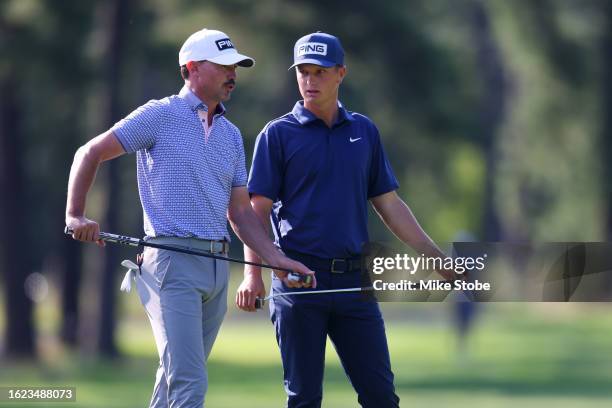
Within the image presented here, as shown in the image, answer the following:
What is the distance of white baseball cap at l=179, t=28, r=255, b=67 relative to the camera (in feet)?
22.3

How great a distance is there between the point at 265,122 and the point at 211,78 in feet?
65.6

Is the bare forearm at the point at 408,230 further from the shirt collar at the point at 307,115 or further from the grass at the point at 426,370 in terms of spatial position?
the grass at the point at 426,370

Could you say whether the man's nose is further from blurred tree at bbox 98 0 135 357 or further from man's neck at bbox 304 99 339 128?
blurred tree at bbox 98 0 135 357

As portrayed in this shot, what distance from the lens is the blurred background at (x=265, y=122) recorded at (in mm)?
20469

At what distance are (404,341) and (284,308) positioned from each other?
85.0ft

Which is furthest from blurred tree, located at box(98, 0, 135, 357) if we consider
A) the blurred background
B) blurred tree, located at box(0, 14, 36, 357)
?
blurred tree, located at box(0, 14, 36, 357)

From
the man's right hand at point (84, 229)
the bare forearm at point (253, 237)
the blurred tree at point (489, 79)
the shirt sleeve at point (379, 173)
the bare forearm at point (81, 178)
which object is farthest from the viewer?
the blurred tree at point (489, 79)

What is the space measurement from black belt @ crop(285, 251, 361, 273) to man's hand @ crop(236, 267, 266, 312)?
0.73 feet

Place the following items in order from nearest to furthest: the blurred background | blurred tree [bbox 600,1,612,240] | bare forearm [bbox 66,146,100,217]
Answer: bare forearm [bbox 66,146,100,217] < the blurred background < blurred tree [bbox 600,1,612,240]

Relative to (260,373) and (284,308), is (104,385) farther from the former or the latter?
(284,308)

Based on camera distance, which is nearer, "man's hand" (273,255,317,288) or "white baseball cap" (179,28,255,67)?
"man's hand" (273,255,317,288)

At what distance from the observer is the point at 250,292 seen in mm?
6918

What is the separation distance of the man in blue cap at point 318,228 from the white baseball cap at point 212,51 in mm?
298

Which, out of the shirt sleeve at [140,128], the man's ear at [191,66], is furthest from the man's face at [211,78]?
the shirt sleeve at [140,128]
